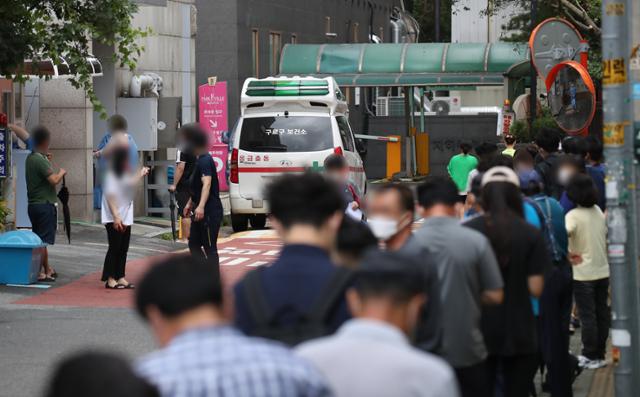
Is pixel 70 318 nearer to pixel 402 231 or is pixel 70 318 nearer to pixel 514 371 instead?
pixel 514 371

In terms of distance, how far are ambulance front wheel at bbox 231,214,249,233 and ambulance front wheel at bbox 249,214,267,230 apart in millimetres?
399

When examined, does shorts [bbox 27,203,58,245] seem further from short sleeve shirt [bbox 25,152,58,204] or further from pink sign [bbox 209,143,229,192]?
pink sign [bbox 209,143,229,192]

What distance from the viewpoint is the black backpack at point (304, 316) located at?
15.6 feet

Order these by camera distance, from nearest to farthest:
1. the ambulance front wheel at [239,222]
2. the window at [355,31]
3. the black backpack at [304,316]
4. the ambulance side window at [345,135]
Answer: the black backpack at [304,316] → the ambulance side window at [345,135] → the ambulance front wheel at [239,222] → the window at [355,31]

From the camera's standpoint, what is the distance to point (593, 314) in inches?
428

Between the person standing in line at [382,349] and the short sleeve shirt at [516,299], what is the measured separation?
330cm

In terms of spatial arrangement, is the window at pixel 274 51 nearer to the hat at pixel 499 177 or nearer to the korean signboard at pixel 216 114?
the korean signboard at pixel 216 114

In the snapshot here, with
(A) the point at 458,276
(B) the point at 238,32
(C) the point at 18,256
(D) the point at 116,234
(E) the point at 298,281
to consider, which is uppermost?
(B) the point at 238,32

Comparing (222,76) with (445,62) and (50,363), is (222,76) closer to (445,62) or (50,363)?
(445,62)

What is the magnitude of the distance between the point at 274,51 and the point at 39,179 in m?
26.9

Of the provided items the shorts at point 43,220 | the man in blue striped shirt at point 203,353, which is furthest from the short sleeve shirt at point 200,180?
the man in blue striped shirt at point 203,353

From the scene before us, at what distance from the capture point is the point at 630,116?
836 centimetres

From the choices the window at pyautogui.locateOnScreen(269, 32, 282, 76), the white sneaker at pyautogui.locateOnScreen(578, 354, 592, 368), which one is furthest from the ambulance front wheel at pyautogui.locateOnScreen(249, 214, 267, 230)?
the window at pyautogui.locateOnScreen(269, 32, 282, 76)

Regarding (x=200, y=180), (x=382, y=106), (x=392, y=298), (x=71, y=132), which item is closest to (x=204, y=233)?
(x=200, y=180)
